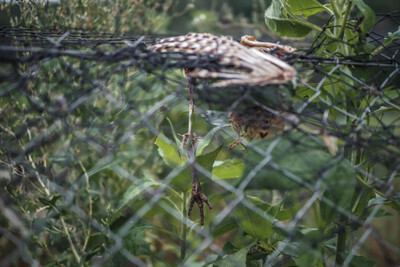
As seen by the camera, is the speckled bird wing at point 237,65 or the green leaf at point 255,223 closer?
the speckled bird wing at point 237,65

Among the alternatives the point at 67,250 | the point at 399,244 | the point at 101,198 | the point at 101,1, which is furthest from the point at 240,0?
the point at 67,250

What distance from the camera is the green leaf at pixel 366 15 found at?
2.42 feet

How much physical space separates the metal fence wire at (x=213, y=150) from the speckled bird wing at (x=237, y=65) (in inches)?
0.7

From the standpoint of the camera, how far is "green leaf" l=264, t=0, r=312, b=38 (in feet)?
3.15

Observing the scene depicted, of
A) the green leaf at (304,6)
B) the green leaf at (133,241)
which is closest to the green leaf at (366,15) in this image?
the green leaf at (304,6)

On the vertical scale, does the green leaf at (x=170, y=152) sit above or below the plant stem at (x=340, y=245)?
above

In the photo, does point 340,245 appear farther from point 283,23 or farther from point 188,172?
point 283,23

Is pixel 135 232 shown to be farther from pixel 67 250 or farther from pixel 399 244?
pixel 399 244

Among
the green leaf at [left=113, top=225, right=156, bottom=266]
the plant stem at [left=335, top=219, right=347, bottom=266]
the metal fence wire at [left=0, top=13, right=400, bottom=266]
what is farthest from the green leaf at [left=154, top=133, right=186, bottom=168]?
the plant stem at [left=335, top=219, right=347, bottom=266]

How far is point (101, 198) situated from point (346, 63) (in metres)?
0.92

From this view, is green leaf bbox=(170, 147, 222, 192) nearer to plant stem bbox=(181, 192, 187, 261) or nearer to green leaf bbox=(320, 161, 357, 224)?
plant stem bbox=(181, 192, 187, 261)

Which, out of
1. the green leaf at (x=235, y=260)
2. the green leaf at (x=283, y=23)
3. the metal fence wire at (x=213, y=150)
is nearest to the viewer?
the metal fence wire at (x=213, y=150)

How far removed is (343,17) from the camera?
85 centimetres

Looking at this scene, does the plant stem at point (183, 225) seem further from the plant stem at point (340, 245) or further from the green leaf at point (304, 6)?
the green leaf at point (304, 6)
